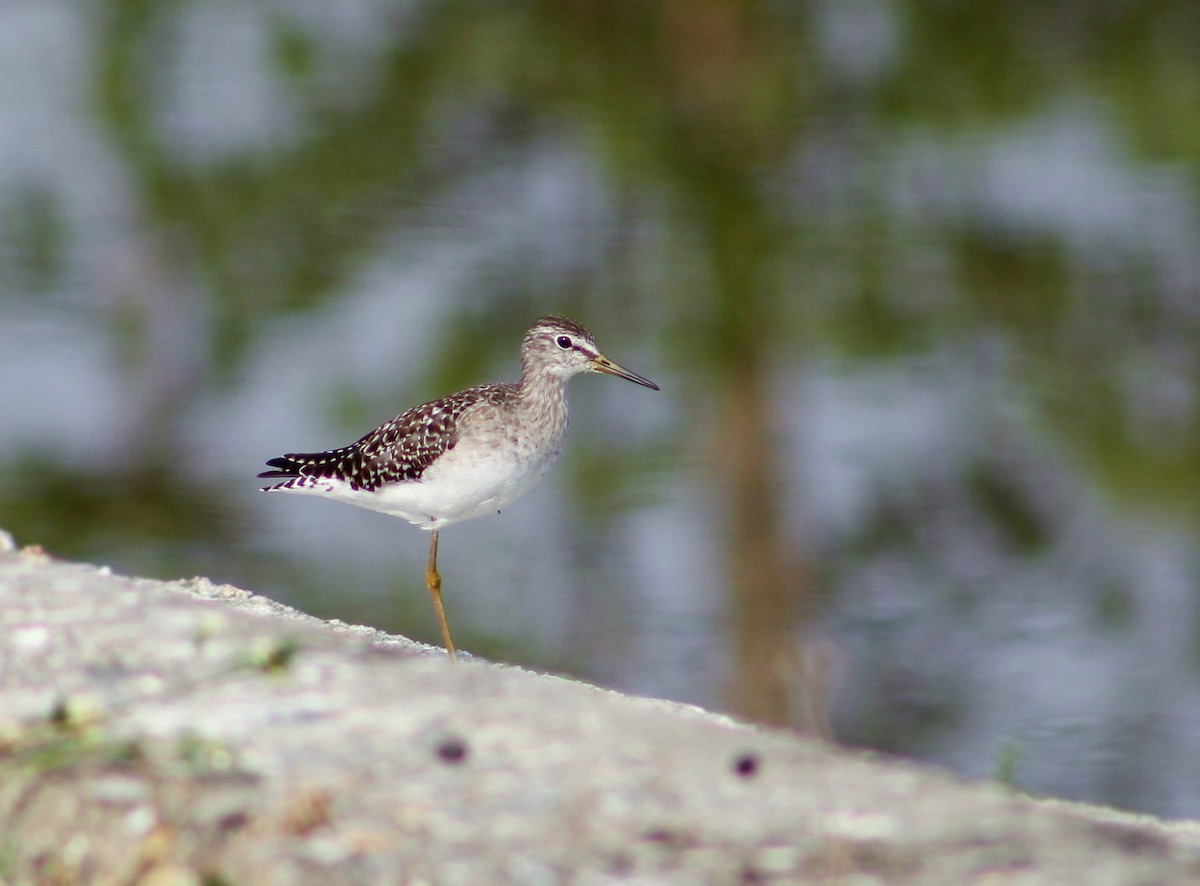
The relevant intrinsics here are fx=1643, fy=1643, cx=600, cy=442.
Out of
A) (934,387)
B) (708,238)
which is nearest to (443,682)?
(708,238)

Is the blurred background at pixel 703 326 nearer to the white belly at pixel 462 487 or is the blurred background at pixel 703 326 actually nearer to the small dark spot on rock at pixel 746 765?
the white belly at pixel 462 487

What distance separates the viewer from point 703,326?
475 inches

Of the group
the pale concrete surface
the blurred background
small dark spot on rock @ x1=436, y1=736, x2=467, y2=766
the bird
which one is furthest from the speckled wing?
the blurred background

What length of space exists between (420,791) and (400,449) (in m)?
2.93

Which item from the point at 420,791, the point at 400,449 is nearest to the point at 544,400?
the point at 400,449

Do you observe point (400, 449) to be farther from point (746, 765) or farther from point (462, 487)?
point (746, 765)

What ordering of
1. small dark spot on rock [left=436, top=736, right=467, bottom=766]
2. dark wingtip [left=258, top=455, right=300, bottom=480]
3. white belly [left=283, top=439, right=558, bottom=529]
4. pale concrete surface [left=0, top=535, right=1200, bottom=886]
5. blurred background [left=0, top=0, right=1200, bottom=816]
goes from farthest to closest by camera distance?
blurred background [left=0, top=0, right=1200, bottom=816] → dark wingtip [left=258, top=455, right=300, bottom=480] → white belly [left=283, top=439, right=558, bottom=529] → small dark spot on rock [left=436, top=736, right=467, bottom=766] → pale concrete surface [left=0, top=535, right=1200, bottom=886]

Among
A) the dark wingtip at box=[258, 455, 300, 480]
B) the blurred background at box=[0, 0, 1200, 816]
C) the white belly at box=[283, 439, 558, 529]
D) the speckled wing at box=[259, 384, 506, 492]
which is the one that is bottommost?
the white belly at box=[283, 439, 558, 529]

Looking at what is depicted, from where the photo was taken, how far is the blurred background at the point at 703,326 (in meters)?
11.5

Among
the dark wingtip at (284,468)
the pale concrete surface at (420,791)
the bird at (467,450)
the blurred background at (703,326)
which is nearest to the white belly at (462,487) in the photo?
the bird at (467,450)

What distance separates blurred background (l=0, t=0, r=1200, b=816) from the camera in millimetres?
11508

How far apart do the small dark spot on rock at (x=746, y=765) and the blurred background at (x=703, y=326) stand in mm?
7921

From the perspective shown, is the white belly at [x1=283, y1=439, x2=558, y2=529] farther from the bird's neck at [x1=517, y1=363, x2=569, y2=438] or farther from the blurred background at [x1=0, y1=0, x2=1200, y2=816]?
the blurred background at [x1=0, y1=0, x2=1200, y2=816]

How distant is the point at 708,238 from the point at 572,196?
154 centimetres
